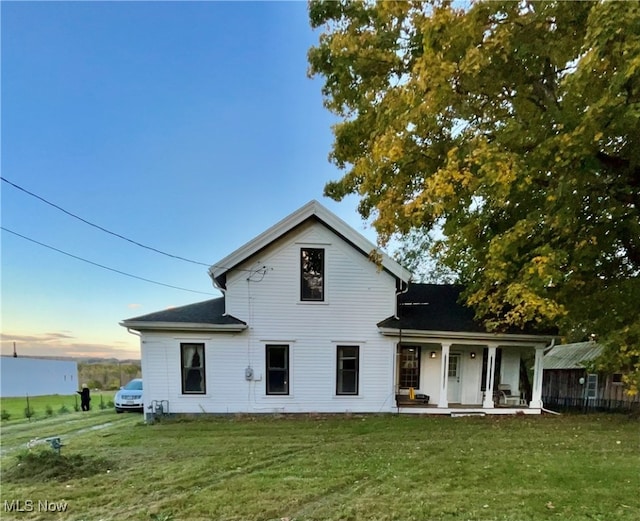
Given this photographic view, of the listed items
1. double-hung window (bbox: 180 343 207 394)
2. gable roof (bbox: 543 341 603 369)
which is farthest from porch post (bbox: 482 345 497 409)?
double-hung window (bbox: 180 343 207 394)

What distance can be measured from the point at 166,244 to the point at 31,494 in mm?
9500

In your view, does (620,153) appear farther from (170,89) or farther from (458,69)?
(170,89)

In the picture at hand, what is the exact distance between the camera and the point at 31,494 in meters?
4.68

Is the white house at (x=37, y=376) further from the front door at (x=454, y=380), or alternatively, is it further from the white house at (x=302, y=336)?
the front door at (x=454, y=380)

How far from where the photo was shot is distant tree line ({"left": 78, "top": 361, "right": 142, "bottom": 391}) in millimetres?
21194

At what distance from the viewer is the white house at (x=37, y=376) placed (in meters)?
17.4

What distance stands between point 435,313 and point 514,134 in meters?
7.35

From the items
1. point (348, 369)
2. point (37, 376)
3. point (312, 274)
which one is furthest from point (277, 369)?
point (37, 376)

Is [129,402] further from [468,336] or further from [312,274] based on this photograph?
[468,336]

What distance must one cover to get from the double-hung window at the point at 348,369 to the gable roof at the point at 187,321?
3.22 m

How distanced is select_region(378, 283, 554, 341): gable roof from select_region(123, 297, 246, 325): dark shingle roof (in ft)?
16.2

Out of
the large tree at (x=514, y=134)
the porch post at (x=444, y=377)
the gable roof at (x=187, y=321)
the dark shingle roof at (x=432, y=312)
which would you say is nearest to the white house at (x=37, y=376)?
the gable roof at (x=187, y=321)

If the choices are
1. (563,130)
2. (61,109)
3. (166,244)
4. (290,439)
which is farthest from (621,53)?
(166,244)

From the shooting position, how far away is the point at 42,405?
15.8 m
